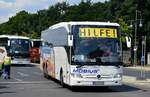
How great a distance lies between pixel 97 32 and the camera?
76.7 ft

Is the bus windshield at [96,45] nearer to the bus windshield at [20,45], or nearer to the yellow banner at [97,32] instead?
the yellow banner at [97,32]

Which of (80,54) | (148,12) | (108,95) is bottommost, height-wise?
(108,95)

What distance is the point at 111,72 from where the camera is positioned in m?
22.8

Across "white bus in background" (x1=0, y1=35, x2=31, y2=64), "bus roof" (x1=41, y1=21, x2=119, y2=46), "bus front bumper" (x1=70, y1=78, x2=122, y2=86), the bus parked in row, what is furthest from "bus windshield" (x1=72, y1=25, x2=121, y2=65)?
the bus parked in row

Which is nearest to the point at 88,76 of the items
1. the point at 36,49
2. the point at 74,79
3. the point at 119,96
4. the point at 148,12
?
the point at 74,79

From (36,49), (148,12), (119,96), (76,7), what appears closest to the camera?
(119,96)

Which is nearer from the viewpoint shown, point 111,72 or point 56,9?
point 111,72

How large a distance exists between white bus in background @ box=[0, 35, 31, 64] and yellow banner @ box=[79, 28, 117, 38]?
31.3m

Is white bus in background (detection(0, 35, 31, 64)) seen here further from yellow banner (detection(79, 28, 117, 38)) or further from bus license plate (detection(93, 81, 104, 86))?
bus license plate (detection(93, 81, 104, 86))

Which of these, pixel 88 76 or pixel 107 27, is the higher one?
pixel 107 27

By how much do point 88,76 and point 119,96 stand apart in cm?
238

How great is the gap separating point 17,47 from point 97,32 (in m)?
32.2

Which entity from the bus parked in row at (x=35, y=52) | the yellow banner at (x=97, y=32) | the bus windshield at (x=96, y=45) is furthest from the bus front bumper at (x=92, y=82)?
the bus parked in row at (x=35, y=52)

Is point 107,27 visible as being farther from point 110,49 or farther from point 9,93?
point 9,93
